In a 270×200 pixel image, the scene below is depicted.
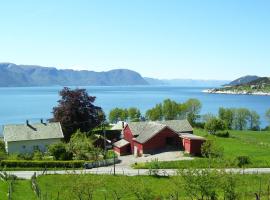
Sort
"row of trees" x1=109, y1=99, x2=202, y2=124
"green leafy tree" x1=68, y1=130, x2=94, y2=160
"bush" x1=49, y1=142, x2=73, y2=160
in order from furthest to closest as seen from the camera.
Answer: "row of trees" x1=109, y1=99, x2=202, y2=124, "green leafy tree" x1=68, y1=130, x2=94, y2=160, "bush" x1=49, y1=142, x2=73, y2=160

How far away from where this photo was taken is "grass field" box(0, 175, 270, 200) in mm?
32125

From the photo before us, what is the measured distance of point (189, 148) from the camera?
6091cm

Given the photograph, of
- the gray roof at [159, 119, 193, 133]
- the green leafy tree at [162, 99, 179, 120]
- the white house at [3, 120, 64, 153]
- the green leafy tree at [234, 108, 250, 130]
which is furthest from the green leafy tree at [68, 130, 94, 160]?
the green leafy tree at [234, 108, 250, 130]

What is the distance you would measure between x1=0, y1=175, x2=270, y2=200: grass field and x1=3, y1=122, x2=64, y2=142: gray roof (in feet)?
75.2

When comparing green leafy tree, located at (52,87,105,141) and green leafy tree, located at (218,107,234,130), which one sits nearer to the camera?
green leafy tree, located at (52,87,105,141)

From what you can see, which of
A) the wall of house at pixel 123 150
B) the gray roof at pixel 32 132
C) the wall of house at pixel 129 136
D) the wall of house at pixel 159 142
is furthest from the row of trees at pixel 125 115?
the wall of house at pixel 159 142

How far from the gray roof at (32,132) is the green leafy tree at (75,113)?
13.2 feet

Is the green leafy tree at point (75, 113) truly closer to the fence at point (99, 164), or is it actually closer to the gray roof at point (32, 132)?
the gray roof at point (32, 132)

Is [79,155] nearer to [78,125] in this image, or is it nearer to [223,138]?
[78,125]

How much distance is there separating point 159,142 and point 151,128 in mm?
3619

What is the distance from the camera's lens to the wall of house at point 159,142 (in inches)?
2532

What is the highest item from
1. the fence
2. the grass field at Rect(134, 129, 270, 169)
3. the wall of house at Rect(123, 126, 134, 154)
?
the wall of house at Rect(123, 126, 134, 154)

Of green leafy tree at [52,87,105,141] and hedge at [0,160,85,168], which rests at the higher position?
green leafy tree at [52,87,105,141]

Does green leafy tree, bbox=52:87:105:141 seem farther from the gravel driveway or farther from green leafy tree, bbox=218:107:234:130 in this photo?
green leafy tree, bbox=218:107:234:130
